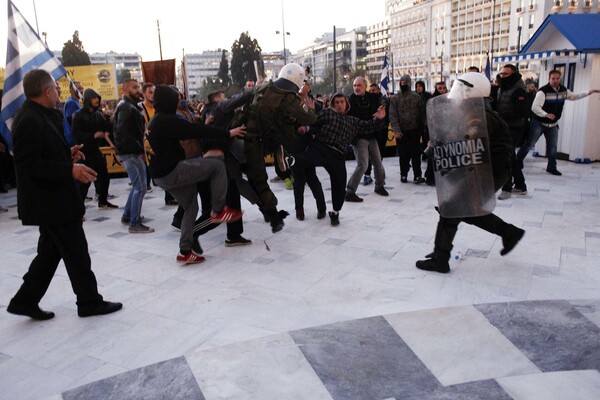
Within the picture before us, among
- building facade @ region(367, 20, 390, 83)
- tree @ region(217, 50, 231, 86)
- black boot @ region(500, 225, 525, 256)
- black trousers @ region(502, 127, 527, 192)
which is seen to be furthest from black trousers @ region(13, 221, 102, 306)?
building facade @ region(367, 20, 390, 83)

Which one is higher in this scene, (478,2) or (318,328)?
(478,2)

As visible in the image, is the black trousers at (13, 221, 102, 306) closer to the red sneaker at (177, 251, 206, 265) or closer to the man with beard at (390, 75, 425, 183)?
the red sneaker at (177, 251, 206, 265)

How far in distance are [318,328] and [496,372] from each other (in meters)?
1.16

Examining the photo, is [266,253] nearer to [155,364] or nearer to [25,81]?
[155,364]

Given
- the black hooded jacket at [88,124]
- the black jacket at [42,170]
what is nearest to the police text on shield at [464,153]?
the black jacket at [42,170]

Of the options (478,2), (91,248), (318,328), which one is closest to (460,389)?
(318,328)

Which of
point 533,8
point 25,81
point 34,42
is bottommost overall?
point 25,81

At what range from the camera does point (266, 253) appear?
5113mm

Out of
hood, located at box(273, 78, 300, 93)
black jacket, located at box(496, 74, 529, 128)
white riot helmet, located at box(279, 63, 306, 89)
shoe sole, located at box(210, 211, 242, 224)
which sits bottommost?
shoe sole, located at box(210, 211, 242, 224)

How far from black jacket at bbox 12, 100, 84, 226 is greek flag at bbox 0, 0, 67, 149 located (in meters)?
2.90

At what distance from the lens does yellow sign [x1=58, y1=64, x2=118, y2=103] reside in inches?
659

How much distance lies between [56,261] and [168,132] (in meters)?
1.44

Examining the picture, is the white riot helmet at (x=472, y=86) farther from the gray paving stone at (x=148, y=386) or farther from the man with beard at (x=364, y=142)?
the man with beard at (x=364, y=142)

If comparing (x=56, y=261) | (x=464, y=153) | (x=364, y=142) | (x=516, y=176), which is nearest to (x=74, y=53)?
(x=364, y=142)
